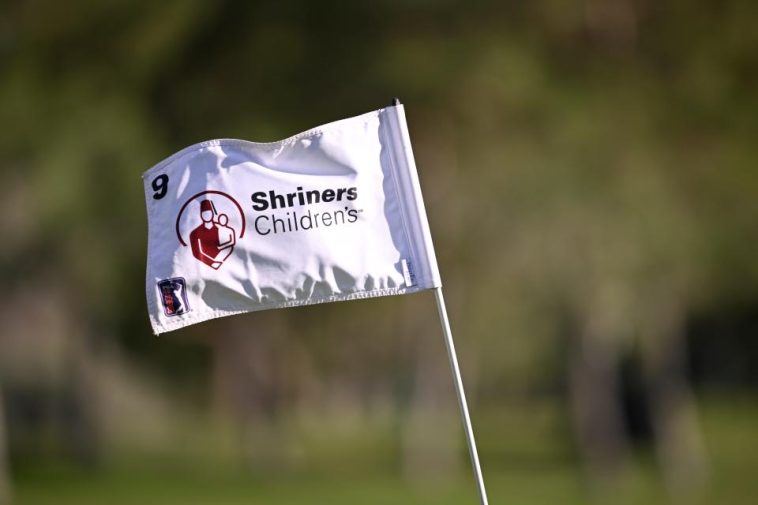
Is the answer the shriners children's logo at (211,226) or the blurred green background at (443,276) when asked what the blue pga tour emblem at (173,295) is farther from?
the blurred green background at (443,276)

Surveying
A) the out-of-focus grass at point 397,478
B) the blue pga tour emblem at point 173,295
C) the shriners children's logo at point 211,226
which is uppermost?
the shriners children's logo at point 211,226

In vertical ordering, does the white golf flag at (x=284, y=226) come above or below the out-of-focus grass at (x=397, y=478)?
above

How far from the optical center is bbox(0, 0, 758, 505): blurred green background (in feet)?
24.7

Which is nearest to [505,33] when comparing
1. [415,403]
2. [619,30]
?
[619,30]

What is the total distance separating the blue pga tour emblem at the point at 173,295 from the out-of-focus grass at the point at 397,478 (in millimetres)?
4221

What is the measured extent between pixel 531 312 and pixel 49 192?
4.05m

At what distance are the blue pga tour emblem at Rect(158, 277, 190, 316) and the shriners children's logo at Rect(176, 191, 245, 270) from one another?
122mm

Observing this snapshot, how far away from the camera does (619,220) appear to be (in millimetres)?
7598

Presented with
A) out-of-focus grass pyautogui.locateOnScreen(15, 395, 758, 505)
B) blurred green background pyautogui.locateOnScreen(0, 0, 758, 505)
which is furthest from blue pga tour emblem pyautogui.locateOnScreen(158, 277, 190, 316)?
out-of-focus grass pyautogui.locateOnScreen(15, 395, 758, 505)

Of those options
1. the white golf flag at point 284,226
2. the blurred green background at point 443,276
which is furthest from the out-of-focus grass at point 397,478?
the white golf flag at point 284,226

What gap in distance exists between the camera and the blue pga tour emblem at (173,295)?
3.64 m

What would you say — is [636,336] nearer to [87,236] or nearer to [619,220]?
[619,220]

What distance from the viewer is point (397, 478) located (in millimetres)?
7582

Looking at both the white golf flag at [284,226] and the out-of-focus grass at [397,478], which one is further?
the out-of-focus grass at [397,478]
